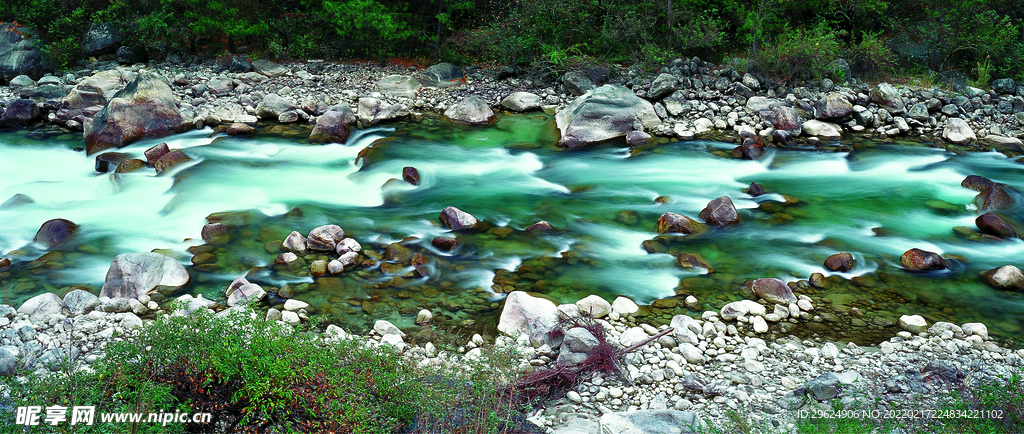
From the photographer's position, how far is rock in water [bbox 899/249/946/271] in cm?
732

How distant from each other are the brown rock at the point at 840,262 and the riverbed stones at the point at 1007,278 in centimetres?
143

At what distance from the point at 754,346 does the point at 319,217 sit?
582cm

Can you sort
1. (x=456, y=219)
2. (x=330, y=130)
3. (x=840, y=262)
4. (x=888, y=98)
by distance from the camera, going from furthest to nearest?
(x=888, y=98), (x=330, y=130), (x=456, y=219), (x=840, y=262)

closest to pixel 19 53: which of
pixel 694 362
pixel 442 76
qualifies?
pixel 442 76

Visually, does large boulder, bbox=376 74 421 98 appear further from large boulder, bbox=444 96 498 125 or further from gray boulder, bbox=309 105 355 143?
gray boulder, bbox=309 105 355 143

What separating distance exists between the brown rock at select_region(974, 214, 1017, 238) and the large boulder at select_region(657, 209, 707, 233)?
3645 millimetres

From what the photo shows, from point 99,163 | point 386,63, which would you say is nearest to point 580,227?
point 99,163

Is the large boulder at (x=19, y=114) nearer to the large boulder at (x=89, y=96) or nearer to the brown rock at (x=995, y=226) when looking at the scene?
the large boulder at (x=89, y=96)

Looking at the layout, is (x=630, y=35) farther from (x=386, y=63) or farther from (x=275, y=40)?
(x=275, y=40)

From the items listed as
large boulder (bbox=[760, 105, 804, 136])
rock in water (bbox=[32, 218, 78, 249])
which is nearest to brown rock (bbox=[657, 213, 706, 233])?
large boulder (bbox=[760, 105, 804, 136])

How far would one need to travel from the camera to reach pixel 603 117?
12656mm

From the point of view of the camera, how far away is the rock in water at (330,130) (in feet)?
39.8

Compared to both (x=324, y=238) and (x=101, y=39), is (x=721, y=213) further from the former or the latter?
(x=101, y=39)

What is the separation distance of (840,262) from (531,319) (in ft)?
12.6
